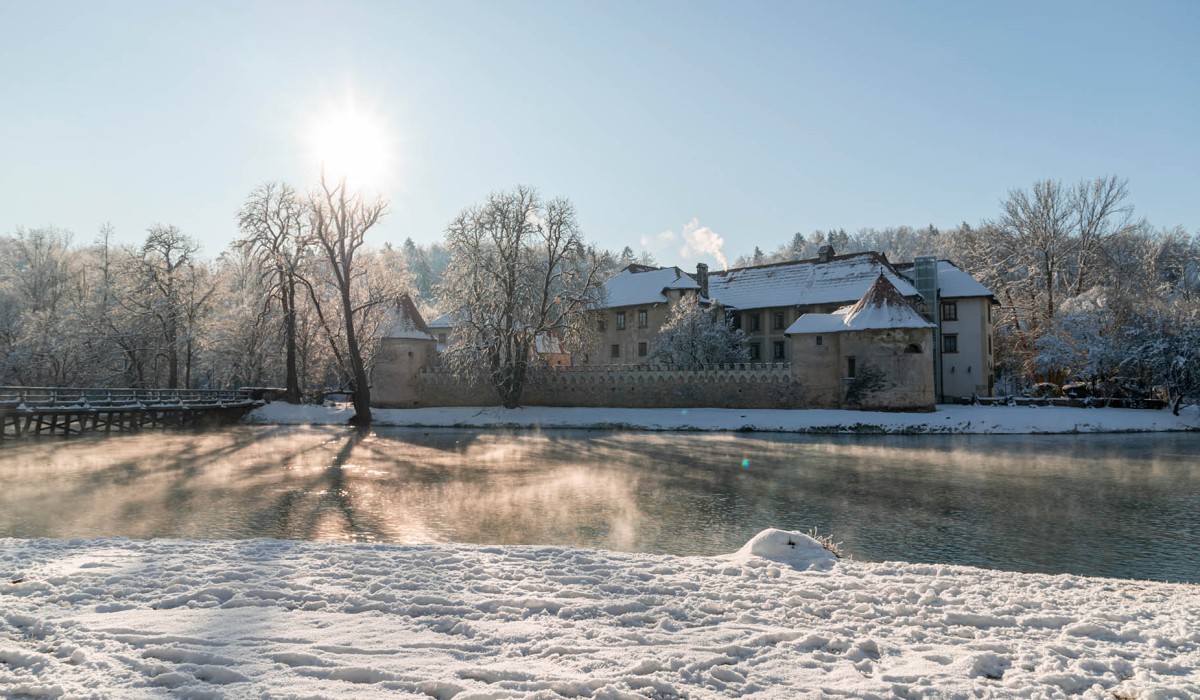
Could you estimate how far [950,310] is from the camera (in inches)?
1695

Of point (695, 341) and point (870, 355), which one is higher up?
point (695, 341)

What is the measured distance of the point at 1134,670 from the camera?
4.38 meters

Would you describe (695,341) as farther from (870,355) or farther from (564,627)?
(564,627)

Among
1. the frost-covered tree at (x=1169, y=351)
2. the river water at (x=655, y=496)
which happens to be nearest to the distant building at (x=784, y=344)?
the frost-covered tree at (x=1169, y=351)

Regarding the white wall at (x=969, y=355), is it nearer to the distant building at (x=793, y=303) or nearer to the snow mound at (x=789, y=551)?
the distant building at (x=793, y=303)

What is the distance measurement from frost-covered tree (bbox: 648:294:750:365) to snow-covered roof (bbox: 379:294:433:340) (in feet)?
45.0

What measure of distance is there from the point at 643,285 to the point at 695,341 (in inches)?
431

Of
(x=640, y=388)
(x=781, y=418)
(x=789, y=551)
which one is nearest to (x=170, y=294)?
(x=640, y=388)

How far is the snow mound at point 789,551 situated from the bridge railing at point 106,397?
30.7 meters

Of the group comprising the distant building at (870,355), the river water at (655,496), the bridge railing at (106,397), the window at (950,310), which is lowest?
the river water at (655,496)

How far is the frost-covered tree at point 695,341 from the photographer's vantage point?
39.4 m

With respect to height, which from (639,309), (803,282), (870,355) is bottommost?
(870,355)

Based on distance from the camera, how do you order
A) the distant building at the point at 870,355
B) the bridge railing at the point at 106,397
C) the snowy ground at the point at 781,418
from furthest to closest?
the distant building at the point at 870,355 < the snowy ground at the point at 781,418 < the bridge railing at the point at 106,397

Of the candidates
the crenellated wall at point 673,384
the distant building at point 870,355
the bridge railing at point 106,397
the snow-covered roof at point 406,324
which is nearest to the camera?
the bridge railing at point 106,397
